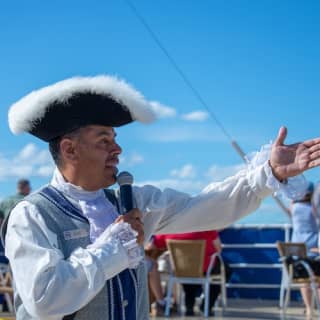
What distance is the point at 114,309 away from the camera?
2.53 meters

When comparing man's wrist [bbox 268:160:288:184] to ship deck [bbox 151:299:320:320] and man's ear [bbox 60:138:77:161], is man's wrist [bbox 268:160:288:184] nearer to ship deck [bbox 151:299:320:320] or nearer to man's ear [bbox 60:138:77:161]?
man's ear [bbox 60:138:77:161]

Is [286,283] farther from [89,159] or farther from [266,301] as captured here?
[89,159]

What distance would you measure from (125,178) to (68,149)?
0.28 m

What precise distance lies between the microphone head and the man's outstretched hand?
51 centimetres

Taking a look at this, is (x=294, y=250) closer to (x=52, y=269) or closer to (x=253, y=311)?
(x=253, y=311)

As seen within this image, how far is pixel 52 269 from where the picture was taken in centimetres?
227

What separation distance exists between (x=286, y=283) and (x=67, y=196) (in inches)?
249

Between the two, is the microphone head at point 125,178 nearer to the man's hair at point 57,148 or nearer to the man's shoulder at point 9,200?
the man's hair at point 57,148

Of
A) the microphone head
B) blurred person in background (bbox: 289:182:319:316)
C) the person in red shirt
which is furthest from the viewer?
blurred person in background (bbox: 289:182:319:316)

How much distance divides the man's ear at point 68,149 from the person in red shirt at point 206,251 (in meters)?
5.79

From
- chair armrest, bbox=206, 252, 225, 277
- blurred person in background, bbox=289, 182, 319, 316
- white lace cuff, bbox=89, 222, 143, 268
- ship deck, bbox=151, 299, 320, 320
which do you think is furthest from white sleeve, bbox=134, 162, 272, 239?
blurred person in background, bbox=289, 182, 319, 316

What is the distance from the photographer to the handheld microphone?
257cm

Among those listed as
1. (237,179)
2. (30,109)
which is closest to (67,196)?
(30,109)

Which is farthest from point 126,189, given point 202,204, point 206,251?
point 206,251
